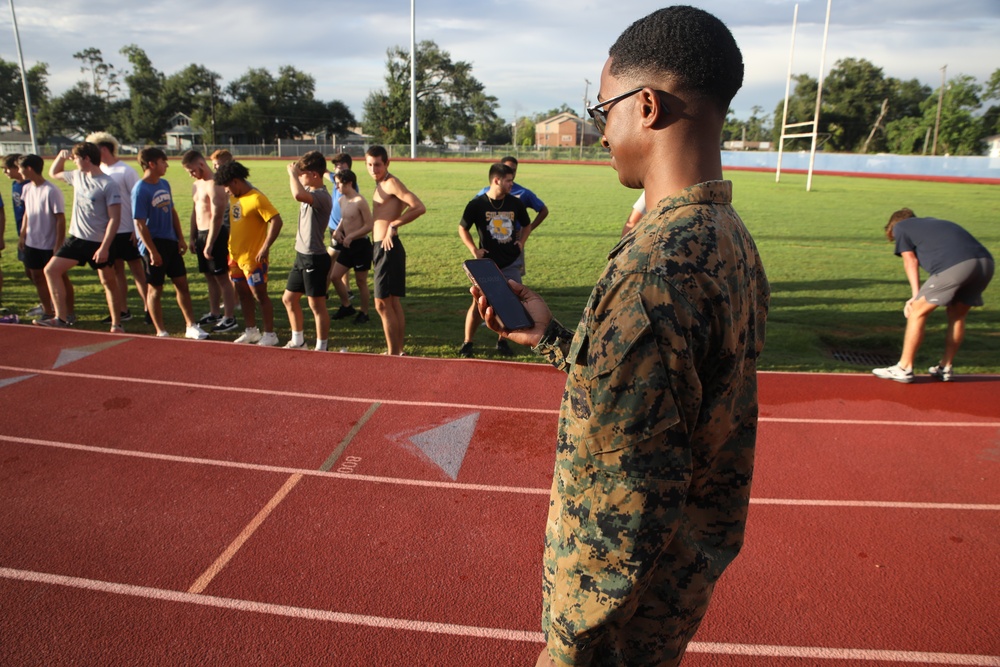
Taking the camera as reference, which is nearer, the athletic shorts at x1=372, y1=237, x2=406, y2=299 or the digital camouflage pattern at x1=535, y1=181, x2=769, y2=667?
the digital camouflage pattern at x1=535, y1=181, x2=769, y2=667

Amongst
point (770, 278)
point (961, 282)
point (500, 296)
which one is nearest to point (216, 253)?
point (500, 296)

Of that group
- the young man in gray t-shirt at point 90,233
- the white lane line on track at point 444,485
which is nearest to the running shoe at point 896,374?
the white lane line on track at point 444,485

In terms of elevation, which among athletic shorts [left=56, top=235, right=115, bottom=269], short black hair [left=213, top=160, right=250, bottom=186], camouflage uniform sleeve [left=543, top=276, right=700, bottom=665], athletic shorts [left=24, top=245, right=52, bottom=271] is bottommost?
athletic shorts [left=24, top=245, right=52, bottom=271]

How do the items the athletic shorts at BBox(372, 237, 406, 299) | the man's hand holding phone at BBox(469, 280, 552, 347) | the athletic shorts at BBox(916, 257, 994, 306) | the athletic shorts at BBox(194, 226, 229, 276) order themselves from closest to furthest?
the man's hand holding phone at BBox(469, 280, 552, 347) < the athletic shorts at BBox(916, 257, 994, 306) < the athletic shorts at BBox(372, 237, 406, 299) < the athletic shorts at BBox(194, 226, 229, 276)

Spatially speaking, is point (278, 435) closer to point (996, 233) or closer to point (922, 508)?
point (922, 508)

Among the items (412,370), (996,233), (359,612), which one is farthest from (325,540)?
(996,233)

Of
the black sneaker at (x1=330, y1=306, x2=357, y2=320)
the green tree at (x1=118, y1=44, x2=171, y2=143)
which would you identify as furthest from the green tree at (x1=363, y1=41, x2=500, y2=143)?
the black sneaker at (x1=330, y1=306, x2=357, y2=320)

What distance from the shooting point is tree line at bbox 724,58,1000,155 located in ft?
191

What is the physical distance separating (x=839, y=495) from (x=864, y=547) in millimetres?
578

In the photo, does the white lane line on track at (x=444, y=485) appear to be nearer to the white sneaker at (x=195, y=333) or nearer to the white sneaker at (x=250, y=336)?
the white sneaker at (x=250, y=336)

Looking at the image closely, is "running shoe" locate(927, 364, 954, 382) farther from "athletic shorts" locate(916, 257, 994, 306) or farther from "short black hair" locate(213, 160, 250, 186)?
"short black hair" locate(213, 160, 250, 186)

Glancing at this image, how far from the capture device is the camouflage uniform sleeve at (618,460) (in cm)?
110

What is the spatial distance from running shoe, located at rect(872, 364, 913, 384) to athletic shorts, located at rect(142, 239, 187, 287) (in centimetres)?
744

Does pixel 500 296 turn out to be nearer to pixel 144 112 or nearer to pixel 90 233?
pixel 90 233
